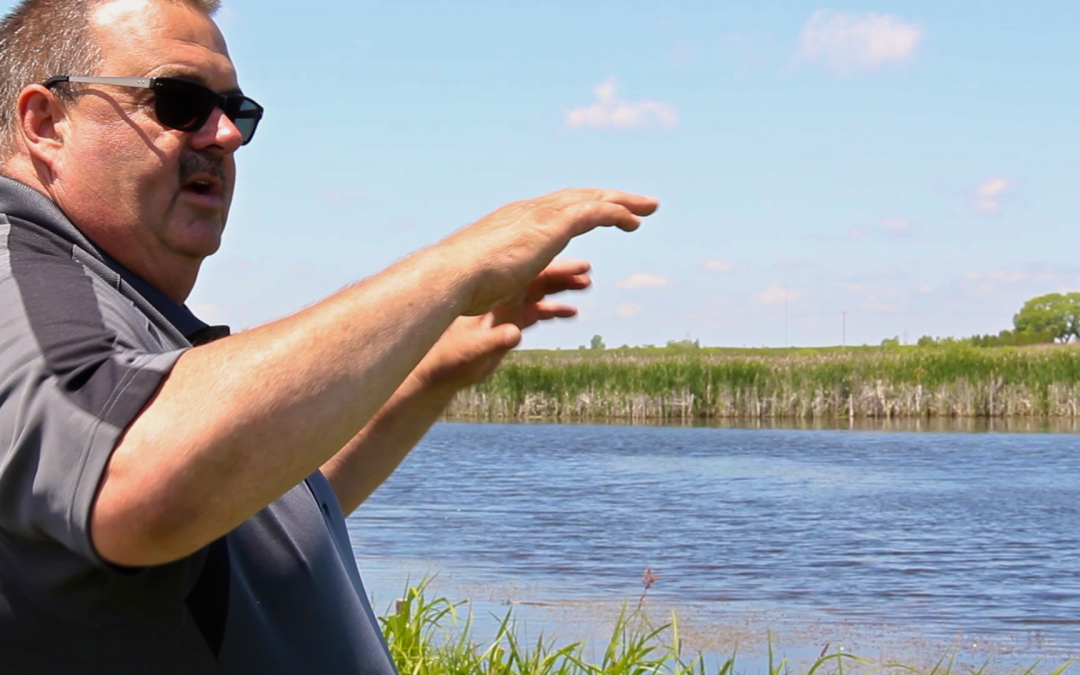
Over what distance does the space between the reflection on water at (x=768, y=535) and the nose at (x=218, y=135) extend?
272 inches

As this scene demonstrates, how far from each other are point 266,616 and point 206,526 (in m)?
0.36

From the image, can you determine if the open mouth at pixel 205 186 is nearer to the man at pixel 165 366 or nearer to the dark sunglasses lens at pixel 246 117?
the man at pixel 165 366

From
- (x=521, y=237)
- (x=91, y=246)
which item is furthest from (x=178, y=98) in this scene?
(x=521, y=237)

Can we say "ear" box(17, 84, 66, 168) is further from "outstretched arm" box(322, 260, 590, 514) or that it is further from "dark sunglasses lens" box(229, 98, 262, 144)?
"outstretched arm" box(322, 260, 590, 514)

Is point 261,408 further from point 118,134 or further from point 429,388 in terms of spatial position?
point 429,388

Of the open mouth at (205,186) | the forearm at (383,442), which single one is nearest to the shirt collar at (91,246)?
the open mouth at (205,186)

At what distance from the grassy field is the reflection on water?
13.6ft

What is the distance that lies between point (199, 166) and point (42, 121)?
19cm

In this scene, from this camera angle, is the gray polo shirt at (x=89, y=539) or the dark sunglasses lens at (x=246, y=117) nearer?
the gray polo shirt at (x=89, y=539)

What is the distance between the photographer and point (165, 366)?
1.08 m

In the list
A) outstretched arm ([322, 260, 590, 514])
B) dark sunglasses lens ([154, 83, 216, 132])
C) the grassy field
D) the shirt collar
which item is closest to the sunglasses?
dark sunglasses lens ([154, 83, 216, 132])

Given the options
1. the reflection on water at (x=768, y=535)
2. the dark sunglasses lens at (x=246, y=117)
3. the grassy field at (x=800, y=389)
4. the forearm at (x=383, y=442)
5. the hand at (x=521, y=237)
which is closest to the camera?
the hand at (x=521, y=237)

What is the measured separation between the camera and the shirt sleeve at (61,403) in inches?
41.0

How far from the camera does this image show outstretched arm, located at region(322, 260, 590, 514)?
1.94m
